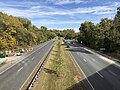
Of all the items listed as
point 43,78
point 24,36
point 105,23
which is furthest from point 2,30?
point 43,78

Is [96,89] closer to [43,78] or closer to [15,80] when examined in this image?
[43,78]

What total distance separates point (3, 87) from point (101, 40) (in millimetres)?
55912

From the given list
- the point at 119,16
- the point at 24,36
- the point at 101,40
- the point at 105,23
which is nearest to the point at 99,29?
the point at 105,23

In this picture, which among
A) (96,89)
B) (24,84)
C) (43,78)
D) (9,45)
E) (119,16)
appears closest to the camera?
(96,89)

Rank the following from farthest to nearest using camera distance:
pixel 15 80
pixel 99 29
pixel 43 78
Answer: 1. pixel 99 29
2. pixel 43 78
3. pixel 15 80

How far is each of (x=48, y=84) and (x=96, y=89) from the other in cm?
513

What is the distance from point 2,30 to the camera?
69.1 meters

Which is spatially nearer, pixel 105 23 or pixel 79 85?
pixel 79 85

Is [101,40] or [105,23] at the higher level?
[105,23]

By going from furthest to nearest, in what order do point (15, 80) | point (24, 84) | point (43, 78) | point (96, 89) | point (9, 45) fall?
point (9, 45)
point (43, 78)
point (15, 80)
point (24, 84)
point (96, 89)

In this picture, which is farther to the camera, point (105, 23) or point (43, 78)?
point (105, 23)

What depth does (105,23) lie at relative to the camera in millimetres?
84062

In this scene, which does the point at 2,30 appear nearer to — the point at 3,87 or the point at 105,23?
the point at 105,23

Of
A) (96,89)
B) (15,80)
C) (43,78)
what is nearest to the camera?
(96,89)
